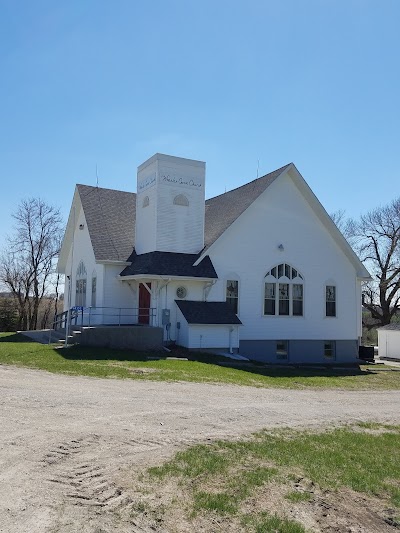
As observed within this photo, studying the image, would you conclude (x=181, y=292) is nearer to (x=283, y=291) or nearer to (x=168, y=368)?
(x=283, y=291)

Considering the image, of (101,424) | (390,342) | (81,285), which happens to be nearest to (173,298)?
(81,285)

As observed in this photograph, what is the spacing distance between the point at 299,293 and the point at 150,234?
8529 millimetres

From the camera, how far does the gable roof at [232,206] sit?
2608cm

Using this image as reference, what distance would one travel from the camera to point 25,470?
658 cm

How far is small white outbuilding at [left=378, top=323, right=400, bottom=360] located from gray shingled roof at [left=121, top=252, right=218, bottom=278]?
67.4ft

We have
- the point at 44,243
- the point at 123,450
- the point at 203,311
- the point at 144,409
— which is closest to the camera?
the point at 123,450

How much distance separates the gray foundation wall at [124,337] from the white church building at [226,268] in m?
1.53

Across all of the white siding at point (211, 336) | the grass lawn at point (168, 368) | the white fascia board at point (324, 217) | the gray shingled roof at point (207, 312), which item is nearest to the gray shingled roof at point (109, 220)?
the gray shingled roof at point (207, 312)

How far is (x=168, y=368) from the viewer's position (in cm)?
1822

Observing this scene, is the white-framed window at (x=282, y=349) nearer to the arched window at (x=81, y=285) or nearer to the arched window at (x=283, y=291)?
the arched window at (x=283, y=291)

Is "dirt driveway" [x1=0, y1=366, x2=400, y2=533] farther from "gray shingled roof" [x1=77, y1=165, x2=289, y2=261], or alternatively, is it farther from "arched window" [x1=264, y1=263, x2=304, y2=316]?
"gray shingled roof" [x1=77, y1=165, x2=289, y2=261]

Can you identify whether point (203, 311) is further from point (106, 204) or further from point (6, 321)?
point (6, 321)

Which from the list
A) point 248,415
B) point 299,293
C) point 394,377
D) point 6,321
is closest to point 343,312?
point 299,293

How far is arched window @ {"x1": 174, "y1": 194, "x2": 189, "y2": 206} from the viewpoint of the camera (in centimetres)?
2573
